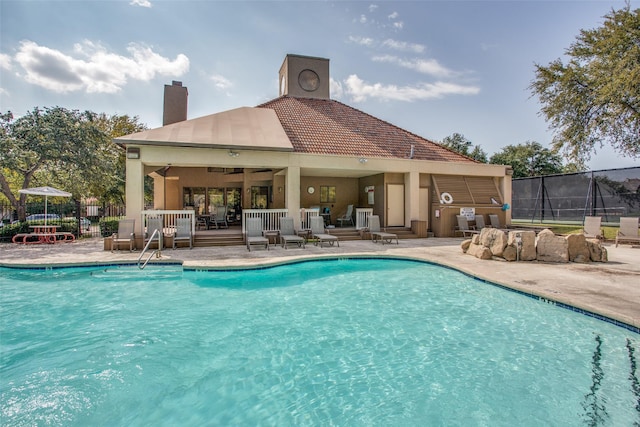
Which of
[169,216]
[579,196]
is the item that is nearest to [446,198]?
[579,196]

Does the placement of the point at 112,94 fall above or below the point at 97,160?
above

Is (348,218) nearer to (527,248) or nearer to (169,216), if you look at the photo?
(169,216)

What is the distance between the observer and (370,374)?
4.05 meters

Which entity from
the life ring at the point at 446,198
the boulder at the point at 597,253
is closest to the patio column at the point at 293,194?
the life ring at the point at 446,198

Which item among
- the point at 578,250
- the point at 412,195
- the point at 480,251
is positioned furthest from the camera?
the point at 412,195

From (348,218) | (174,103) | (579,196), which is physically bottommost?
(348,218)

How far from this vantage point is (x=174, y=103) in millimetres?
18172

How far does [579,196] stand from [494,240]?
14.1 meters

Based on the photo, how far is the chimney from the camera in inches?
709

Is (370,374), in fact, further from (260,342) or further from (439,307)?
(439,307)

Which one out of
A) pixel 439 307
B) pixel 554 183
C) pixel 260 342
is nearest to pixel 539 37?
pixel 554 183

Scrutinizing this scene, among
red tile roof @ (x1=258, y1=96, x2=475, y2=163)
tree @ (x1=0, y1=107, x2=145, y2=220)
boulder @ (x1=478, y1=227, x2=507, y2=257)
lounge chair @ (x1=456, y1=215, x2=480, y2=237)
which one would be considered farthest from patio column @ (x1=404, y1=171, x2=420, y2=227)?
tree @ (x1=0, y1=107, x2=145, y2=220)

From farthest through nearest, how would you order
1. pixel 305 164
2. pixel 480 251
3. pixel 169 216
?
1. pixel 305 164
2. pixel 169 216
3. pixel 480 251

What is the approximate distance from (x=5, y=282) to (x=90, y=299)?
314 centimetres
